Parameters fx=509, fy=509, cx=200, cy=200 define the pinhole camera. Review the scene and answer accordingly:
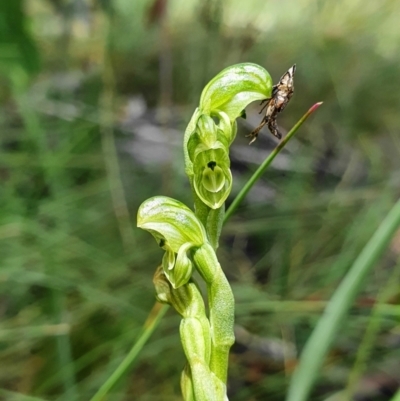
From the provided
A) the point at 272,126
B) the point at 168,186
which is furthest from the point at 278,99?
the point at 168,186

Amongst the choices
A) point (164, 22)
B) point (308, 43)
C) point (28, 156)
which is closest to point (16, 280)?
point (28, 156)

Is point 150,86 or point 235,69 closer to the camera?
point 235,69

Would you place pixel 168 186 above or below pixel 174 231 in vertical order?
above

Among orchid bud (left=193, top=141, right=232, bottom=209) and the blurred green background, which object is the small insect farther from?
the blurred green background

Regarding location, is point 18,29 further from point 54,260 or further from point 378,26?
point 378,26

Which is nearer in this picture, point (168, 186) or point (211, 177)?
point (211, 177)

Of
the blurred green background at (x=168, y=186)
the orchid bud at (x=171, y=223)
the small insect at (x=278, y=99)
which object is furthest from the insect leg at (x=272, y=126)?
the blurred green background at (x=168, y=186)

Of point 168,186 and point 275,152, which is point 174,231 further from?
point 168,186

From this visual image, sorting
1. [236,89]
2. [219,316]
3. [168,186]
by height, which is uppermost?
[168,186]

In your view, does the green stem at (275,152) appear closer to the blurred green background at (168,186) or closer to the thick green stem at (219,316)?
the thick green stem at (219,316)
